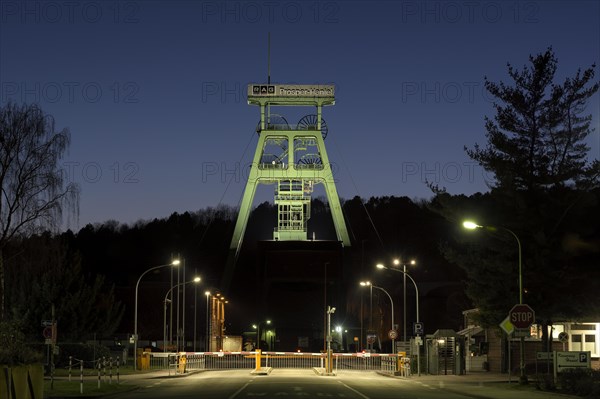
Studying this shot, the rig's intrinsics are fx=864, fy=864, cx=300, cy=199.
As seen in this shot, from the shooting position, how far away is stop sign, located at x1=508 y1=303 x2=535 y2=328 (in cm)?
3194

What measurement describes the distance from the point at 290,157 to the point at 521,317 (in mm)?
61531

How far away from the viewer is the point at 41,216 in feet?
134

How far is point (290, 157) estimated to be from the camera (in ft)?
302

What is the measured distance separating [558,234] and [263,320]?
183 feet

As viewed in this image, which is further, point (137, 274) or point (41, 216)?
point (137, 274)

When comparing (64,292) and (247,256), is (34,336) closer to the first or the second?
(64,292)

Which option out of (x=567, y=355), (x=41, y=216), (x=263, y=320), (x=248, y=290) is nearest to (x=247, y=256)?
(x=248, y=290)

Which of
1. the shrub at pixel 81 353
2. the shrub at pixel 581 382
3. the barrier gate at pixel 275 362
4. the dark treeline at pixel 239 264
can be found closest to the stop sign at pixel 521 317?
the shrub at pixel 581 382

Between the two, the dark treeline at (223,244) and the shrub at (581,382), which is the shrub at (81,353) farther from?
the dark treeline at (223,244)

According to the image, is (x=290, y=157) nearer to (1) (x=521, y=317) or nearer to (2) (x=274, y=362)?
(2) (x=274, y=362)

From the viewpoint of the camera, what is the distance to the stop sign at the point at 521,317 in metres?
31.9

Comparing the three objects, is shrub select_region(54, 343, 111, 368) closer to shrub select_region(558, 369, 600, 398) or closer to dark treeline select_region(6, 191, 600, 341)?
dark treeline select_region(6, 191, 600, 341)

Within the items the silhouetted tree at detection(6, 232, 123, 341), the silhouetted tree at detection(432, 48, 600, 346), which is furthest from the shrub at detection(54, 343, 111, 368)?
the silhouetted tree at detection(432, 48, 600, 346)

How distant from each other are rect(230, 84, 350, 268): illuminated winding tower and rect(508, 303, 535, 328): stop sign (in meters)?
58.2
